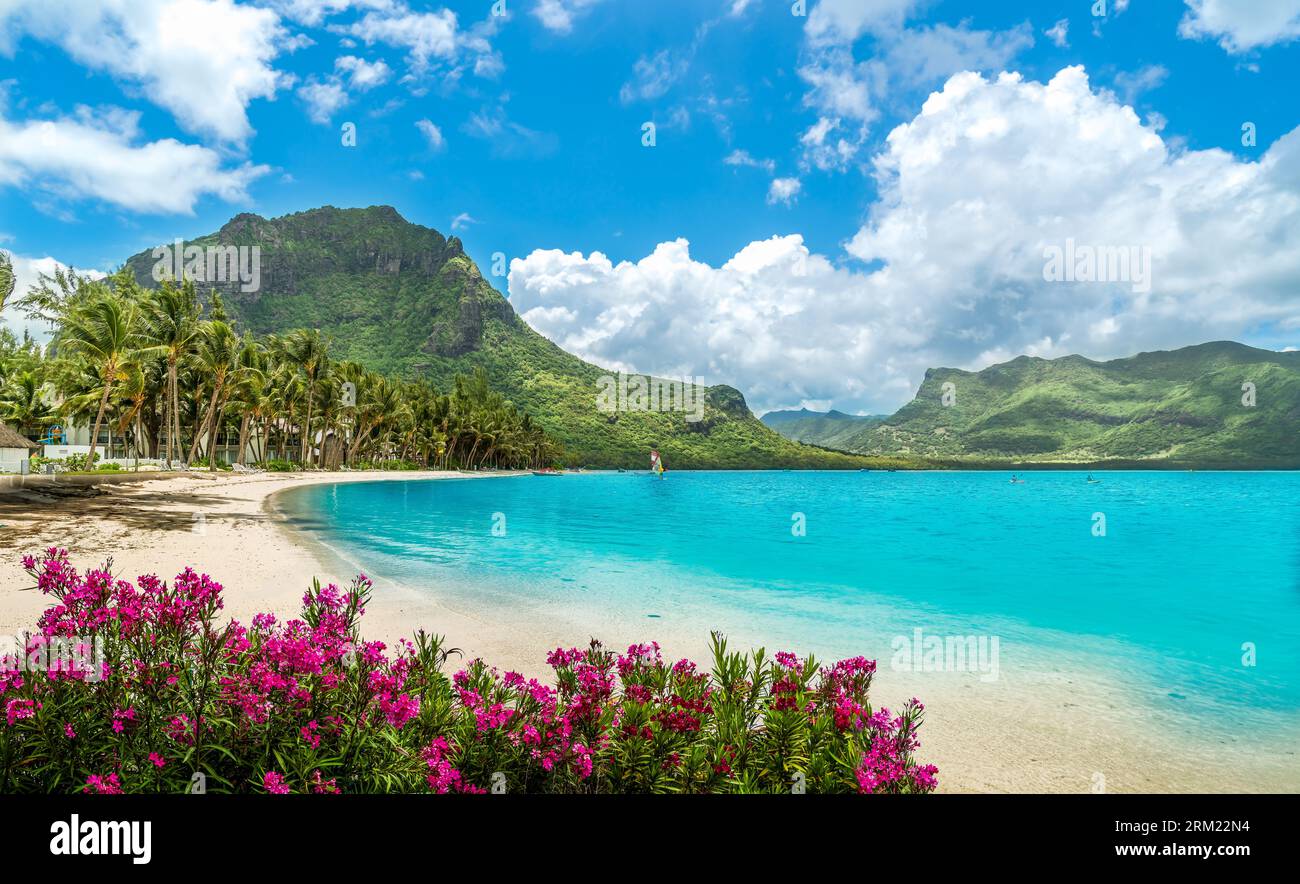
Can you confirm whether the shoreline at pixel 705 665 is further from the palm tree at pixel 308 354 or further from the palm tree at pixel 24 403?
the palm tree at pixel 308 354

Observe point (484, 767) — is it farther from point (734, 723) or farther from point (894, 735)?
point (894, 735)

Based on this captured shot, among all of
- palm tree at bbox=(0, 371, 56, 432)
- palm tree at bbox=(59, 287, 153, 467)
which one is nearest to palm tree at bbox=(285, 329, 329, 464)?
palm tree at bbox=(0, 371, 56, 432)

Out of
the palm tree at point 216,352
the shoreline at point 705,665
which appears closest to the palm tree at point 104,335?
the palm tree at point 216,352

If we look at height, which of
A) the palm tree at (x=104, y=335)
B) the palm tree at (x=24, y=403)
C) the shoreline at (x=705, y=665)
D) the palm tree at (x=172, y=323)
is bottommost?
the shoreline at (x=705, y=665)

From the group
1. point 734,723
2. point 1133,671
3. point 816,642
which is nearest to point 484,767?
point 734,723

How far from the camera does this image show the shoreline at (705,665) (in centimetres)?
673

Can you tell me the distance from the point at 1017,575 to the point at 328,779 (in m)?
26.7

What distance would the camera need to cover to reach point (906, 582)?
22.1m

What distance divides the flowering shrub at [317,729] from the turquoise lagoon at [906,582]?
262 inches

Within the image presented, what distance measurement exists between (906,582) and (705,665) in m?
15.1

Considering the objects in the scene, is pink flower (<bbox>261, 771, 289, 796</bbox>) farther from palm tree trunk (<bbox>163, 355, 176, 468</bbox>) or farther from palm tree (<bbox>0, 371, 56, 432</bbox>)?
palm tree (<bbox>0, 371, 56, 432</bbox>)

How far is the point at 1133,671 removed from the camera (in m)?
11.6

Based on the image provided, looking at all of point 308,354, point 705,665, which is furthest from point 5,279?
point 705,665

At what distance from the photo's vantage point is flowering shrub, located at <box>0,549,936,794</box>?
368 centimetres
